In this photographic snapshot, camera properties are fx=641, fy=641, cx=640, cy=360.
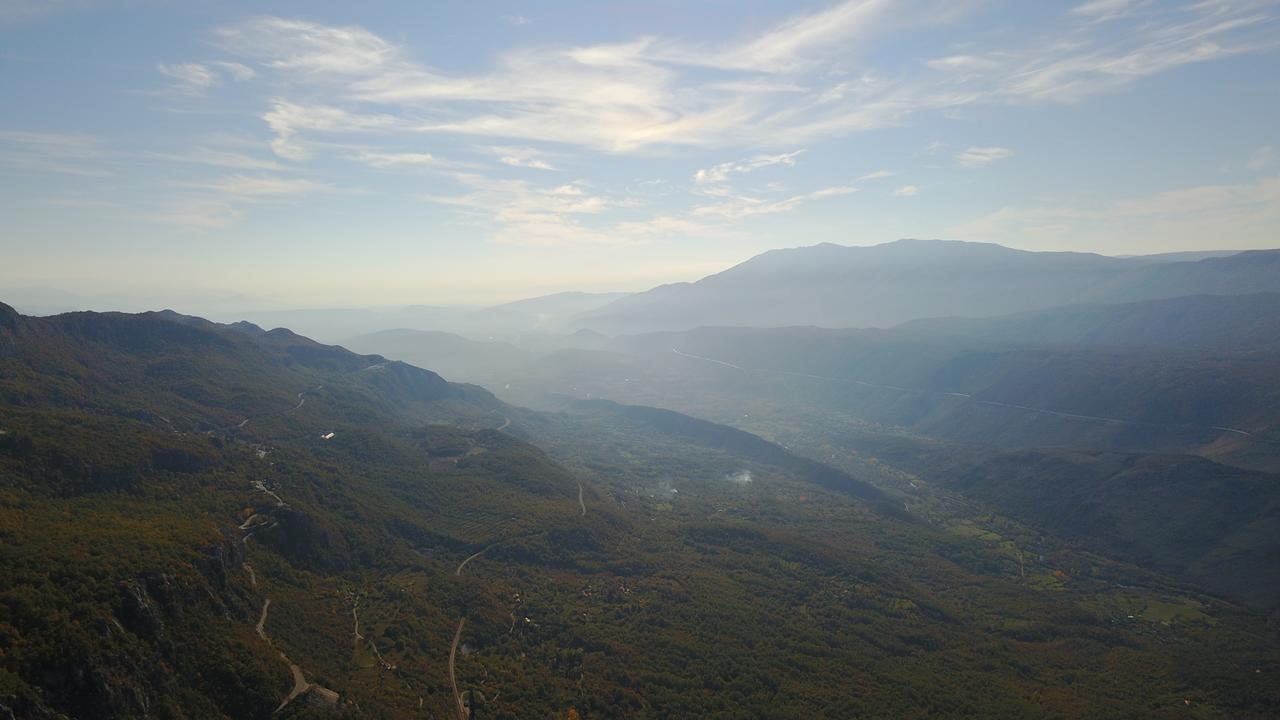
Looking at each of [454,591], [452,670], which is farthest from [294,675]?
[454,591]

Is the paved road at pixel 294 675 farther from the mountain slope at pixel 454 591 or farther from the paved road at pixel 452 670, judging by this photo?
the paved road at pixel 452 670

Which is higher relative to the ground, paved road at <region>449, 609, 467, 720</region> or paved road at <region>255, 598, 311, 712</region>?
paved road at <region>255, 598, 311, 712</region>

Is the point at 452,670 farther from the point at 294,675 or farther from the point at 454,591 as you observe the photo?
the point at 454,591

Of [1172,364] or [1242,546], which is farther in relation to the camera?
[1172,364]

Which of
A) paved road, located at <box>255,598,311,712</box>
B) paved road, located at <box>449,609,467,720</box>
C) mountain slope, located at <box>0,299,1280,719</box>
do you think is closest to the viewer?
mountain slope, located at <box>0,299,1280,719</box>

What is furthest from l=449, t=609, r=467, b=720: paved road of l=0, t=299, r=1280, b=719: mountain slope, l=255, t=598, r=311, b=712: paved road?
l=255, t=598, r=311, b=712: paved road

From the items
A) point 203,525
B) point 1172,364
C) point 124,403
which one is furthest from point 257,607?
point 1172,364

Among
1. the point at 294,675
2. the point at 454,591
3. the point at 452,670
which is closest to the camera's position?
the point at 294,675

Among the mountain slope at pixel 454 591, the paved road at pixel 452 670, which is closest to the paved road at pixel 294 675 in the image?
the mountain slope at pixel 454 591

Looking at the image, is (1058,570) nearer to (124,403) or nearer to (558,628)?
(558,628)

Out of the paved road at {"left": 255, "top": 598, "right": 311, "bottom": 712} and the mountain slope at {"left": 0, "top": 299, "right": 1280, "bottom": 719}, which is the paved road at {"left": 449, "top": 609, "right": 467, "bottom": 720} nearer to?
the mountain slope at {"left": 0, "top": 299, "right": 1280, "bottom": 719}

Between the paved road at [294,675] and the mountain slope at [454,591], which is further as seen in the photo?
the paved road at [294,675]
